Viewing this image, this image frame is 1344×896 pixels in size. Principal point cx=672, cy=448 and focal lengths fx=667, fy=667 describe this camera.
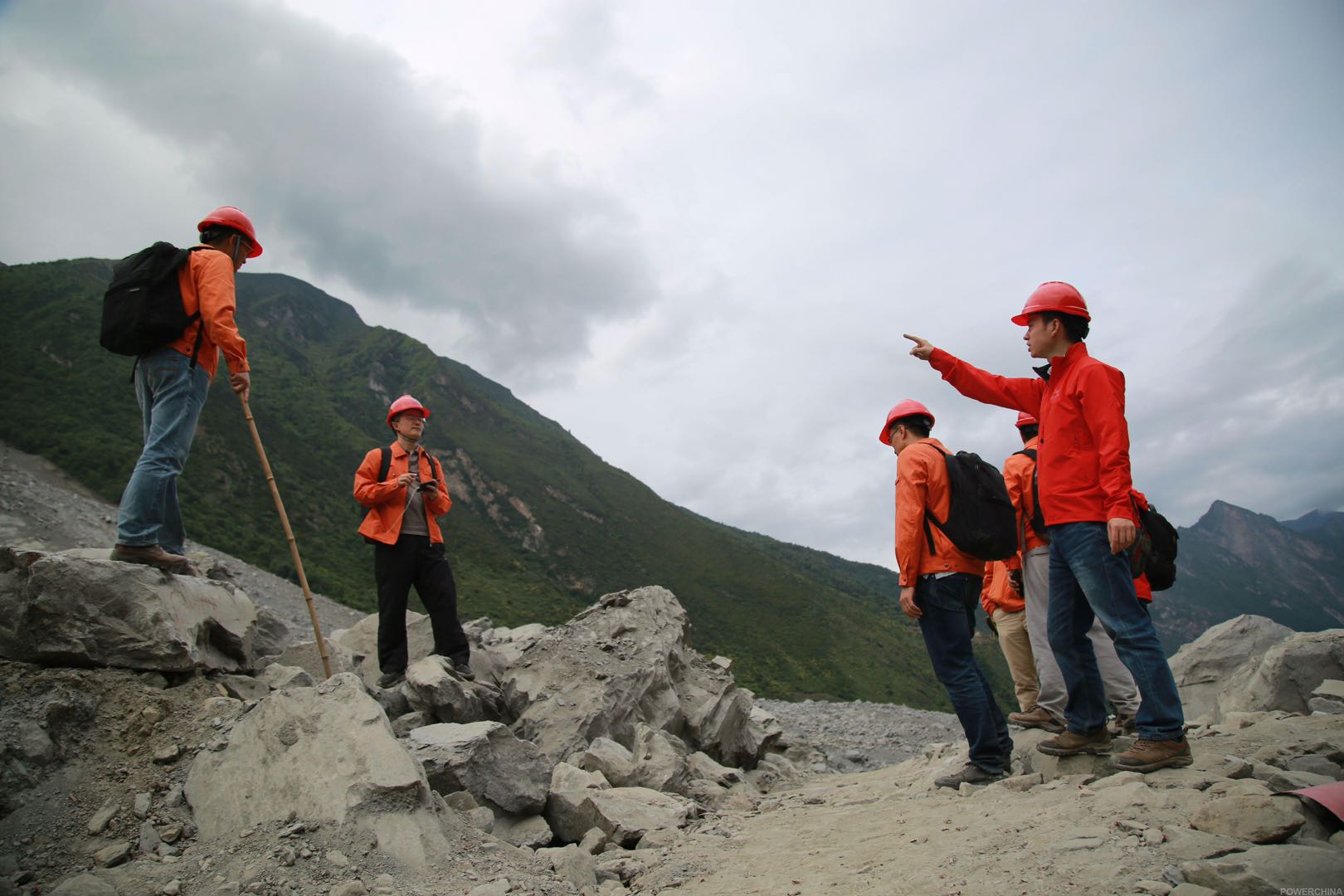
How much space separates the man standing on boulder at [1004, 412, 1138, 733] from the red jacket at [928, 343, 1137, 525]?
1158mm

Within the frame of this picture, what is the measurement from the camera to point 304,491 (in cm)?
4806

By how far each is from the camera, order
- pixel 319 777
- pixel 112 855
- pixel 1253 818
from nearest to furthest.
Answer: pixel 1253 818
pixel 112 855
pixel 319 777

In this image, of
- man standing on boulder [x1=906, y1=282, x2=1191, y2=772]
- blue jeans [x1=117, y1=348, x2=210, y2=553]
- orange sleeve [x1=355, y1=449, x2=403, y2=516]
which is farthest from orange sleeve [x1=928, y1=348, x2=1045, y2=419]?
blue jeans [x1=117, y1=348, x2=210, y2=553]

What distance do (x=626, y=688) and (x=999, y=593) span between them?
4.59 m

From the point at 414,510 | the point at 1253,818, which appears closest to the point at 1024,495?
the point at 1253,818

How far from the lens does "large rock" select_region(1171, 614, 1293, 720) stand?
9.49 metres

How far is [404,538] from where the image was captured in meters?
6.91

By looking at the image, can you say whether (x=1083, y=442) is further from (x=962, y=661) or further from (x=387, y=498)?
(x=387, y=498)

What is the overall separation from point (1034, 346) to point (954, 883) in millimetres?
3230

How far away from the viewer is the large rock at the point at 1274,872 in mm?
2178

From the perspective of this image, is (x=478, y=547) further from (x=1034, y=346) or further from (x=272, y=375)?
(x=1034, y=346)

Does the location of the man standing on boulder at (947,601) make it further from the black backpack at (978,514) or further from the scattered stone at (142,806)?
the scattered stone at (142,806)

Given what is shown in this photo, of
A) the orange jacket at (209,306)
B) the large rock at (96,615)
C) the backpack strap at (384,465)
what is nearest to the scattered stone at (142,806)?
the large rock at (96,615)

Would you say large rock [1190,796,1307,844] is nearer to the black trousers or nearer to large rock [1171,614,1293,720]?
the black trousers
